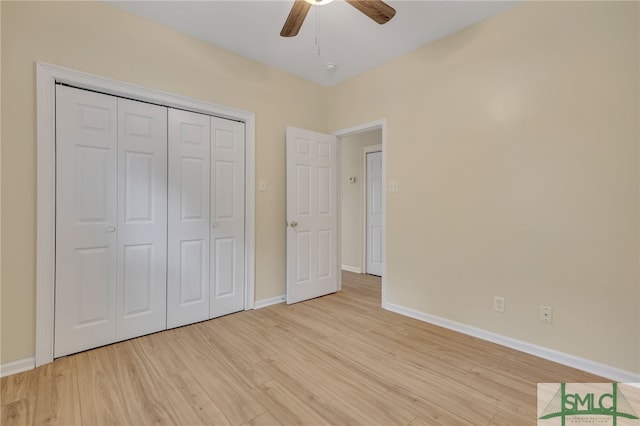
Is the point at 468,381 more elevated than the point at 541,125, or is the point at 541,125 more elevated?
the point at 541,125

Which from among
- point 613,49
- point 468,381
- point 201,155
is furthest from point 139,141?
point 613,49

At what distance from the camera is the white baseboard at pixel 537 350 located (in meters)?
1.86

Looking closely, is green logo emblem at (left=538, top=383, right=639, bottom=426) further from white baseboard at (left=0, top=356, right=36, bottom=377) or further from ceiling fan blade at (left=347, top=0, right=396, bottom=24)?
white baseboard at (left=0, top=356, right=36, bottom=377)

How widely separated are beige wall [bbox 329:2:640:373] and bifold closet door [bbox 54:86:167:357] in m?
2.29

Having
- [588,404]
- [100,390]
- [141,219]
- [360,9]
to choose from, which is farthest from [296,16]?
[588,404]

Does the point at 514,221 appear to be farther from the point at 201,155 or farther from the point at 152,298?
the point at 152,298

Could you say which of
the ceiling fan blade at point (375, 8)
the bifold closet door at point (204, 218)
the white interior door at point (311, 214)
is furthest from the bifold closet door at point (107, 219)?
the ceiling fan blade at point (375, 8)

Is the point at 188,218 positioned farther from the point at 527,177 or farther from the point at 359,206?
the point at 359,206

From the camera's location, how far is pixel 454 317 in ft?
8.62

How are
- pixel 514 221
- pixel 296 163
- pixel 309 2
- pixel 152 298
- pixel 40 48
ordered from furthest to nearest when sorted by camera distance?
pixel 296 163
pixel 152 298
pixel 514 221
pixel 40 48
pixel 309 2

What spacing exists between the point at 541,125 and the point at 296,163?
2.23 m

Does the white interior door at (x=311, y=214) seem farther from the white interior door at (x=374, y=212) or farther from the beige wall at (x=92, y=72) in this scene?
the white interior door at (x=374, y=212)

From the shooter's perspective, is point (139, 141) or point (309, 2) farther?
point (139, 141)

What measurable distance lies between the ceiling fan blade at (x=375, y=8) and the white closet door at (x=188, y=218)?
5.61 ft
